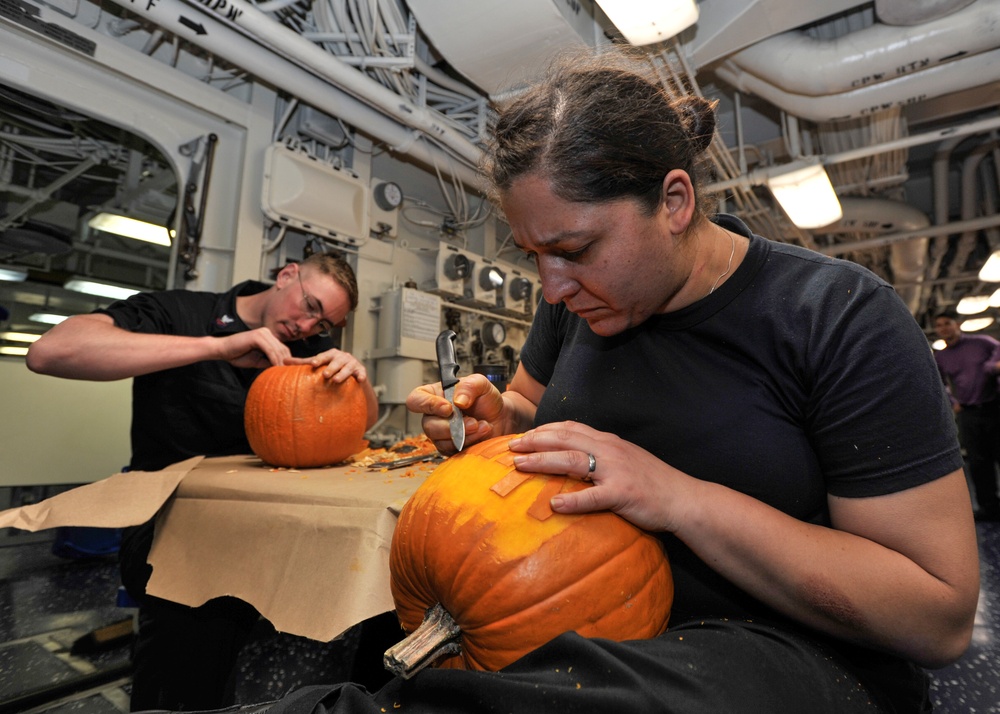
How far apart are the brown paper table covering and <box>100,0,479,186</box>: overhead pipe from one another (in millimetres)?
1162

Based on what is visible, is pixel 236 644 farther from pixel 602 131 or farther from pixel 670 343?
pixel 602 131

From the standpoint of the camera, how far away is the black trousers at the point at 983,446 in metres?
4.37

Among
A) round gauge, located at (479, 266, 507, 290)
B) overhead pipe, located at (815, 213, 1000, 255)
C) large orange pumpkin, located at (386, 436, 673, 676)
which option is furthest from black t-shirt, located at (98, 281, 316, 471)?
overhead pipe, located at (815, 213, 1000, 255)

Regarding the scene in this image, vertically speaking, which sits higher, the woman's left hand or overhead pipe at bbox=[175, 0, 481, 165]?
overhead pipe at bbox=[175, 0, 481, 165]

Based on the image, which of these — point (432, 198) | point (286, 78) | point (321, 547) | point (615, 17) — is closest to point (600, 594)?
point (321, 547)

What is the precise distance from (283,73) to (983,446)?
19.9ft

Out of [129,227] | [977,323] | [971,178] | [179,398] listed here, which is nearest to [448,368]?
[179,398]

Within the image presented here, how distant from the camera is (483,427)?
1.11m

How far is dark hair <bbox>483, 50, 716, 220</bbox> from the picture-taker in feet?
2.77

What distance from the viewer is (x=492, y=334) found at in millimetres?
4566

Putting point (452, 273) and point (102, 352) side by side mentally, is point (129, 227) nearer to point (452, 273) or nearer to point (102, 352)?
point (452, 273)

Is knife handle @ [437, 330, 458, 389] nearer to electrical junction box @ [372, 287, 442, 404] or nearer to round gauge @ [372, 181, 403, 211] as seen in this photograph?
electrical junction box @ [372, 287, 442, 404]

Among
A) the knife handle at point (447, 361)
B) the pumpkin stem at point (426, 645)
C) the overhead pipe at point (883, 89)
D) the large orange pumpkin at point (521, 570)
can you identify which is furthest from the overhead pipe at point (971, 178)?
the pumpkin stem at point (426, 645)

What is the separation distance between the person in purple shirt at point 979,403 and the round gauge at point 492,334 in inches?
154
